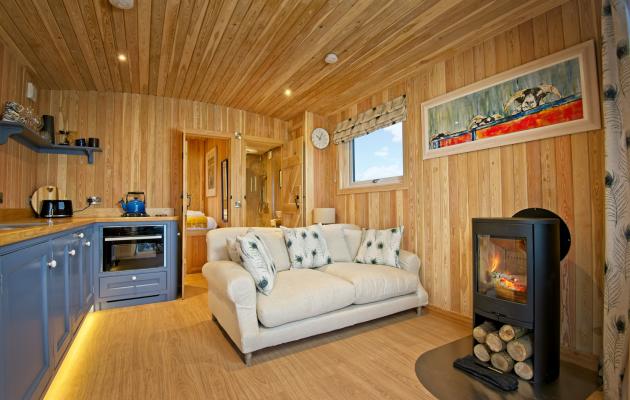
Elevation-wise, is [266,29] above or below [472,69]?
above

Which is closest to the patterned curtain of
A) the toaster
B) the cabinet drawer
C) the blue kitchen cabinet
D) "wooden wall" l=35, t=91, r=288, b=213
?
the blue kitchen cabinet

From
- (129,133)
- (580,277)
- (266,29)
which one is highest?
(266,29)

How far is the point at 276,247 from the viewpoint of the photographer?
9.21 feet

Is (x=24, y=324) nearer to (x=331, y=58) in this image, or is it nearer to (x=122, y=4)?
(x=122, y=4)

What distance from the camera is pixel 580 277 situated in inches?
76.3

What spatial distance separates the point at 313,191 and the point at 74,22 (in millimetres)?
3117

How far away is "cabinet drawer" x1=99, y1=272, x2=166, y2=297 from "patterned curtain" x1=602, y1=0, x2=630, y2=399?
12.6ft

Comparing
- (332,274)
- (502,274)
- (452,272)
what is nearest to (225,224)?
(332,274)

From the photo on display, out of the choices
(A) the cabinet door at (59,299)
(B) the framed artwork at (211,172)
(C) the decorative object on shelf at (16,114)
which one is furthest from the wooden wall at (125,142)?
(A) the cabinet door at (59,299)

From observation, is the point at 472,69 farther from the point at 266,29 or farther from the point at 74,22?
the point at 74,22

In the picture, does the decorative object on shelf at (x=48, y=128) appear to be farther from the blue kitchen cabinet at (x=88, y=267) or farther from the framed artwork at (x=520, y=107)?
the framed artwork at (x=520, y=107)

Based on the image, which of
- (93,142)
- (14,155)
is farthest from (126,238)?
(93,142)

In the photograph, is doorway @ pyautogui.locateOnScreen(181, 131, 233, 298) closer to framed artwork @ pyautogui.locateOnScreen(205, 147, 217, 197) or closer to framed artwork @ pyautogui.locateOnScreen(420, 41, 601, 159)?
framed artwork @ pyautogui.locateOnScreen(205, 147, 217, 197)

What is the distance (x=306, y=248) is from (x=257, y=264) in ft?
2.70
